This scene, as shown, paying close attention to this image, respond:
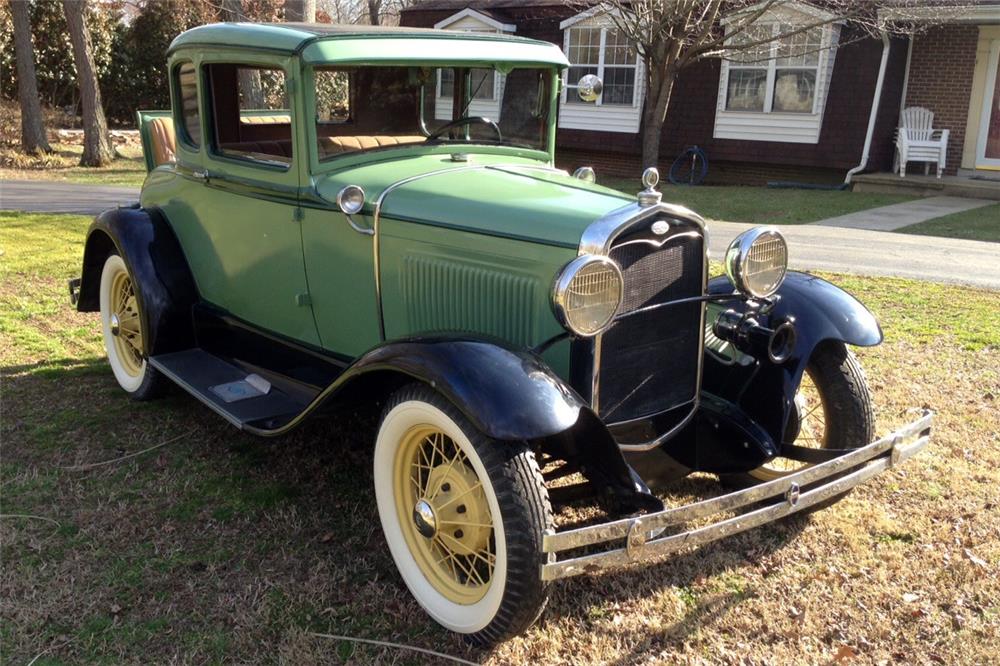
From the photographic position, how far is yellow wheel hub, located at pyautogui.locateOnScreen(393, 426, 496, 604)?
112 inches

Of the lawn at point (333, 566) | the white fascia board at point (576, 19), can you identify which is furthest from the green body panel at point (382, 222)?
the white fascia board at point (576, 19)

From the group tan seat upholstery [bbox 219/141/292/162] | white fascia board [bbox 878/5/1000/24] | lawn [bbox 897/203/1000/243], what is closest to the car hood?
tan seat upholstery [bbox 219/141/292/162]

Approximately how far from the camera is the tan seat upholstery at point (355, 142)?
12.1 ft

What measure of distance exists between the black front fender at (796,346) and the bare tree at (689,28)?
33.0 feet

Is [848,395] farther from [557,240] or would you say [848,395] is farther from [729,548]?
[557,240]

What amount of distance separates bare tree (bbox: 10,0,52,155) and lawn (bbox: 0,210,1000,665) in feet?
45.9

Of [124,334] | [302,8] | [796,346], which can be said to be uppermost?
[302,8]

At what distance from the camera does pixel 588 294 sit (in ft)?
9.11

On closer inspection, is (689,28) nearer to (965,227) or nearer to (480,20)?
(965,227)

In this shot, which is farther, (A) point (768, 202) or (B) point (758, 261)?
(A) point (768, 202)

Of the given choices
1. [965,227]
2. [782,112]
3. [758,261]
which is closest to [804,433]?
[758,261]

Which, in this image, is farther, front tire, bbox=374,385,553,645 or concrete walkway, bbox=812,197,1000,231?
concrete walkway, bbox=812,197,1000,231

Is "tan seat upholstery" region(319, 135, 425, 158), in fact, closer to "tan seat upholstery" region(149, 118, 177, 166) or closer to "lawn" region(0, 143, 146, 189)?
"tan seat upholstery" region(149, 118, 177, 166)

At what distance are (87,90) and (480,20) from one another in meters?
7.80
